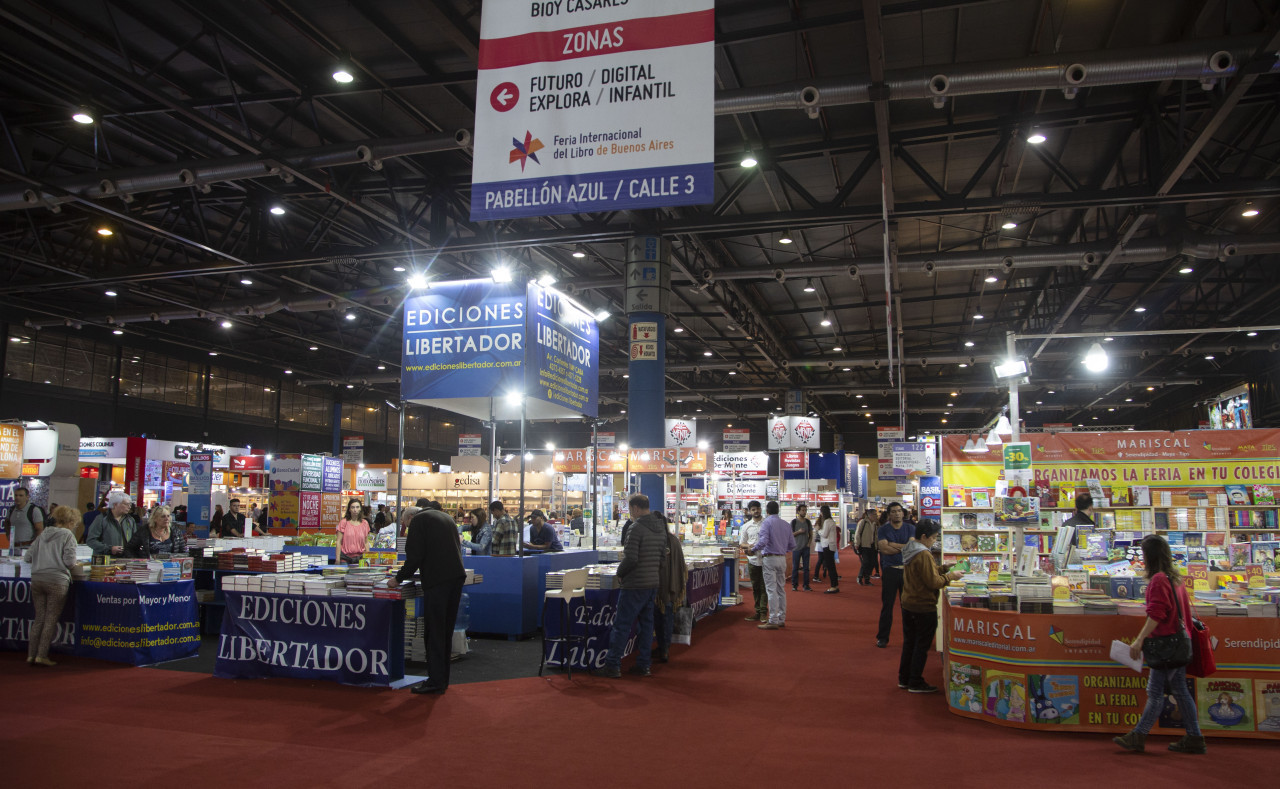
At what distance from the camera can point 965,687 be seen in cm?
564

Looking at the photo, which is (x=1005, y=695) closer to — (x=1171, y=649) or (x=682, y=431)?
(x=1171, y=649)

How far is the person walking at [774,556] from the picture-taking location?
989 cm

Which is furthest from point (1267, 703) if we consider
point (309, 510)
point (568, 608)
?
point (309, 510)

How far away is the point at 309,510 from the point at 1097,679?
16.9m

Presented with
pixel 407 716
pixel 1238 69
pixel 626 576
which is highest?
pixel 1238 69

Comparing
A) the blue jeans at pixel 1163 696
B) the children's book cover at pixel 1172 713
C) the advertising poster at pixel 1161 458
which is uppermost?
the advertising poster at pixel 1161 458

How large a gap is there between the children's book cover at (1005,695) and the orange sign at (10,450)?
45.4ft

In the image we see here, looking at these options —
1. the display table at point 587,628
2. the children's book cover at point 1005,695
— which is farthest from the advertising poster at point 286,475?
the children's book cover at point 1005,695

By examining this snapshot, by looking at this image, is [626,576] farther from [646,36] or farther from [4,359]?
[4,359]

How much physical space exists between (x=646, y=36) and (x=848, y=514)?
27.2 metres

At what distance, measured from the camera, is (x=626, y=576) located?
681cm

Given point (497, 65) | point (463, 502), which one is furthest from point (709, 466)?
point (497, 65)

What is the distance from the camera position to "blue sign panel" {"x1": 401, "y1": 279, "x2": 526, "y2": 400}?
7711 mm

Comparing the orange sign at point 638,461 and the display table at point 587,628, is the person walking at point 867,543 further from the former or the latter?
the display table at point 587,628
